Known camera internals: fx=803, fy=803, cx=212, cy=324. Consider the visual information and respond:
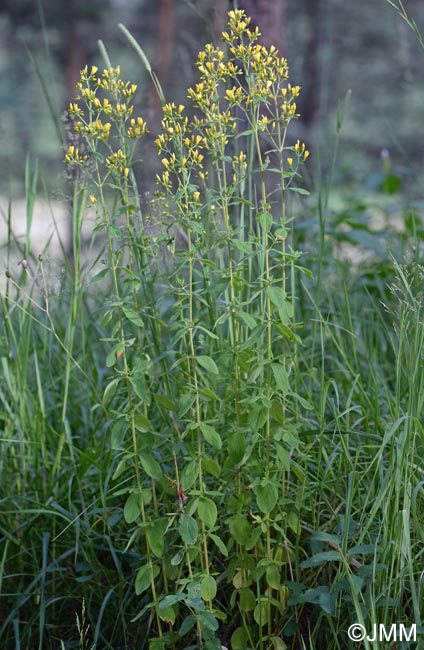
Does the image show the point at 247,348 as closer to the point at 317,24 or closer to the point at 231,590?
the point at 231,590

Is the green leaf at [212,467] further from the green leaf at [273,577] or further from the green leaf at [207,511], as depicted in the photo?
the green leaf at [273,577]

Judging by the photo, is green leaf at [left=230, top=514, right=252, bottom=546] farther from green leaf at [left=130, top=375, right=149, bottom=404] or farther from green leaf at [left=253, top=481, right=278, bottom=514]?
green leaf at [left=130, top=375, right=149, bottom=404]

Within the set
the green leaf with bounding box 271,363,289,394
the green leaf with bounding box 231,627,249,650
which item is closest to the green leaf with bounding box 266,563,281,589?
the green leaf with bounding box 231,627,249,650

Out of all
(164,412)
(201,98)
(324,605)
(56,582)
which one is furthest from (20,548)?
(201,98)

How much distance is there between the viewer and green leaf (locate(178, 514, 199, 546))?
1.66 meters

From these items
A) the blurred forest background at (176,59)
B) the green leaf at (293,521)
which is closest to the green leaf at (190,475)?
the green leaf at (293,521)

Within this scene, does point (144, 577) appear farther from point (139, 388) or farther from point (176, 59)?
point (176, 59)

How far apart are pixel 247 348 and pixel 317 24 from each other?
10396 millimetres

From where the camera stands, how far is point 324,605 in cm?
171

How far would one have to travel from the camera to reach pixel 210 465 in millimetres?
1723

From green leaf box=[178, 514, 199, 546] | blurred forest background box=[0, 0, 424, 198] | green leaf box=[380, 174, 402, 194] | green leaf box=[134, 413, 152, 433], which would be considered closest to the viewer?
green leaf box=[178, 514, 199, 546]

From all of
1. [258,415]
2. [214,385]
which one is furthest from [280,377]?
[214,385]

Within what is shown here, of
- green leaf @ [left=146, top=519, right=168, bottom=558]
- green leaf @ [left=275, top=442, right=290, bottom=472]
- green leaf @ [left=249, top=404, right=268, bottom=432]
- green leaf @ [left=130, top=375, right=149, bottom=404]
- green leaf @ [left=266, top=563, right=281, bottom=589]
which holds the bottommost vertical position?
green leaf @ [left=266, top=563, right=281, bottom=589]

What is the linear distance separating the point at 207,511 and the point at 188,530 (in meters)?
0.06
